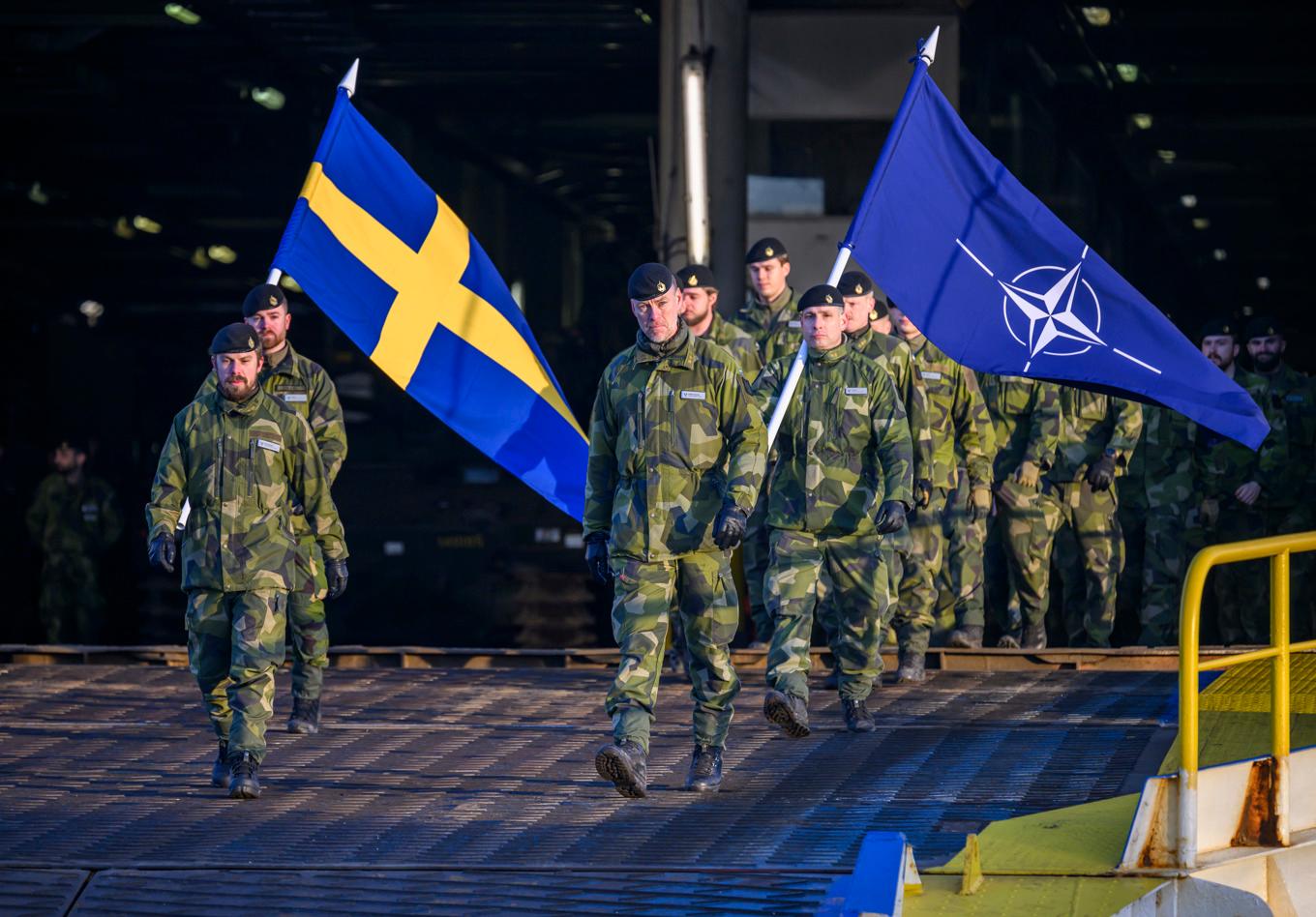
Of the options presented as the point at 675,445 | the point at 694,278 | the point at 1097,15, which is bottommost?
the point at 675,445

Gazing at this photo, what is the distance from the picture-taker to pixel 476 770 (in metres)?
9.32

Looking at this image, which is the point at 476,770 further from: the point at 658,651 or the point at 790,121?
the point at 790,121

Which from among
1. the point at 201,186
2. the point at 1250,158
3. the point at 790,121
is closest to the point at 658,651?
the point at 790,121

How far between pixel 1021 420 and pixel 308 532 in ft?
16.5

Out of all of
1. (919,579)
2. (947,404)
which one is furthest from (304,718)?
(947,404)

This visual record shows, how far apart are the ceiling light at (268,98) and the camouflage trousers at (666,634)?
1594 centimetres

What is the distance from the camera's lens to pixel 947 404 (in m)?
12.3

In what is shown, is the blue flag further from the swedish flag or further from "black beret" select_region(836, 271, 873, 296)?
the swedish flag

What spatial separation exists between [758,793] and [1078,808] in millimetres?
1442

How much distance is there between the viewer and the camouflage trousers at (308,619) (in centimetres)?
1016

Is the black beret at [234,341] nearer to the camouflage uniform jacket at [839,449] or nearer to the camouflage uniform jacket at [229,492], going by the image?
the camouflage uniform jacket at [229,492]

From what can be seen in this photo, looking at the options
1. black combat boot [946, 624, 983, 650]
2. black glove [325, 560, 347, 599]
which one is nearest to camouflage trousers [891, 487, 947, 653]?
black combat boot [946, 624, 983, 650]

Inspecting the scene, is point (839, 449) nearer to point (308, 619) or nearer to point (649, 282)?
point (649, 282)

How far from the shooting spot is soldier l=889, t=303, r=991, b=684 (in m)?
11.8
